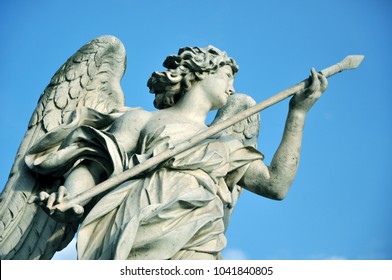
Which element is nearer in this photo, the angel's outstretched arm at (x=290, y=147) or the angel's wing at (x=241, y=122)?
the angel's outstretched arm at (x=290, y=147)

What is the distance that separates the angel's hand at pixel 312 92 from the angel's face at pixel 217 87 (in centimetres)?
76

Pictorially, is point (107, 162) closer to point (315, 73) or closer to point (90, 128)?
point (90, 128)

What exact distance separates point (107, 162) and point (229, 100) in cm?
199

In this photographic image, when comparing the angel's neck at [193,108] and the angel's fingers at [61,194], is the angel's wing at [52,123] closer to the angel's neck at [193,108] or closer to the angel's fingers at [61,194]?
the angel's neck at [193,108]

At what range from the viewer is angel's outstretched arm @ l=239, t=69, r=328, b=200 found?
376 inches

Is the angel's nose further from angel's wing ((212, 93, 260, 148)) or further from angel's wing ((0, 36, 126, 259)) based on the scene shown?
angel's wing ((0, 36, 126, 259))

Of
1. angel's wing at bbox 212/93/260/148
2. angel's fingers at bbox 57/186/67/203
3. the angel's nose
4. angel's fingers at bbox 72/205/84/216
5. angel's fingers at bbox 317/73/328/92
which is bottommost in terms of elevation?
angel's fingers at bbox 72/205/84/216

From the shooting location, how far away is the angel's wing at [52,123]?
977 centimetres

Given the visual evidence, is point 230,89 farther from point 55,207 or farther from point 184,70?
point 55,207

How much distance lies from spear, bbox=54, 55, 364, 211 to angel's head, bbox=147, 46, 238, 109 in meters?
0.84

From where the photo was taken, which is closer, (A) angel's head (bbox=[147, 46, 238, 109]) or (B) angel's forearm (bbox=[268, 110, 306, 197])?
(B) angel's forearm (bbox=[268, 110, 306, 197])

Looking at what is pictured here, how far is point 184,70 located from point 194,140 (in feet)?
3.67

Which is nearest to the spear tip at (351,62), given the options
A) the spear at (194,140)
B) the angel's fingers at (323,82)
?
the spear at (194,140)

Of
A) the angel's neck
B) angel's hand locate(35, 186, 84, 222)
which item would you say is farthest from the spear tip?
angel's hand locate(35, 186, 84, 222)
